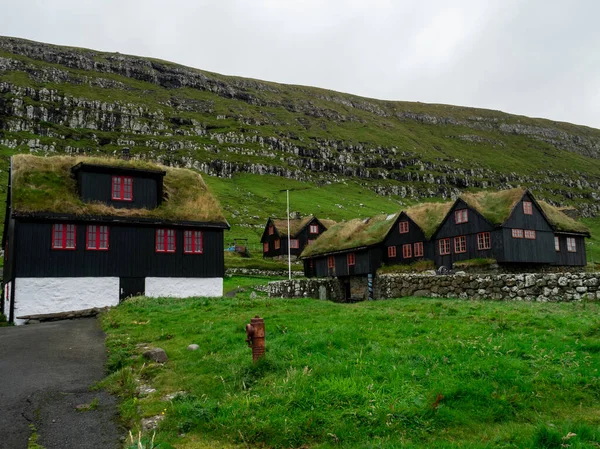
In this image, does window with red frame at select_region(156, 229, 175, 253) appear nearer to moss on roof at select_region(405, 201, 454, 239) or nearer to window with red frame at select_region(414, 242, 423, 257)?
window with red frame at select_region(414, 242, 423, 257)

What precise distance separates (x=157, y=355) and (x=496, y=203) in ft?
143

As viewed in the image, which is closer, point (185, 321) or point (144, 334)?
point (144, 334)

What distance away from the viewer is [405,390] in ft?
26.4

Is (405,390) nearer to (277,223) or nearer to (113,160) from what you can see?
(113,160)

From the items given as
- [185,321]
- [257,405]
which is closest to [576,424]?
[257,405]

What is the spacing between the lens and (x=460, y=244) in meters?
47.0

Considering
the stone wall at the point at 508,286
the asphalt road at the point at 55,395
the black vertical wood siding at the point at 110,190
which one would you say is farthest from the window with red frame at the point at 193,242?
the asphalt road at the point at 55,395

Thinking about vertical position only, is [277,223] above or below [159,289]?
above

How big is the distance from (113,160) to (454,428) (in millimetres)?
31014

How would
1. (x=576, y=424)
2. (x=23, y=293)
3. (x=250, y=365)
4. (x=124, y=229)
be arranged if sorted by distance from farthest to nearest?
(x=124, y=229)
(x=23, y=293)
(x=250, y=365)
(x=576, y=424)

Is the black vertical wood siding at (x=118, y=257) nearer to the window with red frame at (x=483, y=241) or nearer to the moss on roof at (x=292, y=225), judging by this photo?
the window with red frame at (x=483, y=241)

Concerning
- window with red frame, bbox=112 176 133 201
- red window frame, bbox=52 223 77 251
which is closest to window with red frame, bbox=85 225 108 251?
red window frame, bbox=52 223 77 251

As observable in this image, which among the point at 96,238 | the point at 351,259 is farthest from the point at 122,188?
the point at 351,259

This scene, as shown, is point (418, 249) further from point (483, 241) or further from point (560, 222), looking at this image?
point (560, 222)
